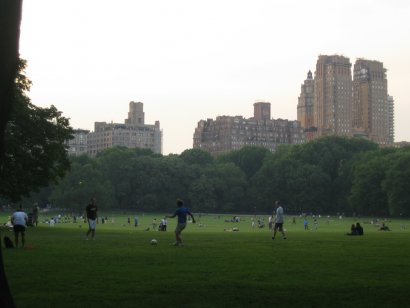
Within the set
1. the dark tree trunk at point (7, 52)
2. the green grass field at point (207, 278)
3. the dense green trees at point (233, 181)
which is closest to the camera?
the dark tree trunk at point (7, 52)

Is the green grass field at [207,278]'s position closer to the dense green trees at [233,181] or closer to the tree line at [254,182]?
the tree line at [254,182]

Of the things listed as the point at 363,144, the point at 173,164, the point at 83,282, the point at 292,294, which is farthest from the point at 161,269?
the point at 363,144

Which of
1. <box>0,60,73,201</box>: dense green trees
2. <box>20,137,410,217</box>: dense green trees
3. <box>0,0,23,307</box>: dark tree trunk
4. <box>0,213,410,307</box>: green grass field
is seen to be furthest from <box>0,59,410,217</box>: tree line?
<box>0,0,23,307</box>: dark tree trunk

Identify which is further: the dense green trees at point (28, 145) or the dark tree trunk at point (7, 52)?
the dense green trees at point (28, 145)

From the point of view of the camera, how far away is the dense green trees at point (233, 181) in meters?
139

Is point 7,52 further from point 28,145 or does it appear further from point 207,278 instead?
point 28,145

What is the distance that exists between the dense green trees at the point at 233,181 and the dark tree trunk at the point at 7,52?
4935 inches

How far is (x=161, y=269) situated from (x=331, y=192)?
449 ft

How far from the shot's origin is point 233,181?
161000 millimetres

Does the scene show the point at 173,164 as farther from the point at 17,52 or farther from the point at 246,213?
the point at 17,52

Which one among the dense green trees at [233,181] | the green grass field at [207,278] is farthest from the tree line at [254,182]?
the green grass field at [207,278]

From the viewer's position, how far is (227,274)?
18.4 m

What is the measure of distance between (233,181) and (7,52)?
497ft

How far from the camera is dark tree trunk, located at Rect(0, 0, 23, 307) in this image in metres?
10.0
